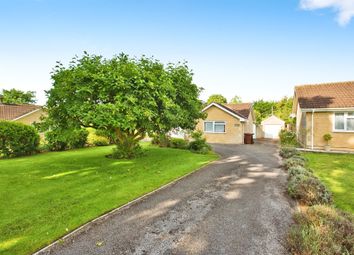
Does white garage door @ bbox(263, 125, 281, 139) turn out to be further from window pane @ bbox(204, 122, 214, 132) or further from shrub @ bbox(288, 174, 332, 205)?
shrub @ bbox(288, 174, 332, 205)

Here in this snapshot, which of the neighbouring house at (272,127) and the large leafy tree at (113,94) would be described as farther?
the neighbouring house at (272,127)

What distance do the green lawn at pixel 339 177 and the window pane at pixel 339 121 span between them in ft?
19.2

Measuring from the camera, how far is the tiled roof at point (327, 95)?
19.0 meters

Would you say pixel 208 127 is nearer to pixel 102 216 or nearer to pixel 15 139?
pixel 15 139

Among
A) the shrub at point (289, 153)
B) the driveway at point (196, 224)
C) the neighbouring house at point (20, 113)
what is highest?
the neighbouring house at point (20, 113)

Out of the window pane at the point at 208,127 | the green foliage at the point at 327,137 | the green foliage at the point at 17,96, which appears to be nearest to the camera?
the green foliage at the point at 327,137

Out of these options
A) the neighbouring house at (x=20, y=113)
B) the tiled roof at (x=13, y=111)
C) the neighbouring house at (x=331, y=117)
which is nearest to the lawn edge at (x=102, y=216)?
the neighbouring house at (x=331, y=117)

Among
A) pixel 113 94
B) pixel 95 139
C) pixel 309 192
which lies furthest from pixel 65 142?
pixel 309 192

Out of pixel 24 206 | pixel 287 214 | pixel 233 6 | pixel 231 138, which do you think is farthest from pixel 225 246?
pixel 231 138

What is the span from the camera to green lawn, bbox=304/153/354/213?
23.2ft

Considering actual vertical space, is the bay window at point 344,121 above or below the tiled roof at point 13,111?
below

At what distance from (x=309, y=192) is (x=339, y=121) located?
15.7 m

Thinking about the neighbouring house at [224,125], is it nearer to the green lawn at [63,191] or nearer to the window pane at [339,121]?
the window pane at [339,121]

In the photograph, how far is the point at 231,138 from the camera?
27.2 meters
